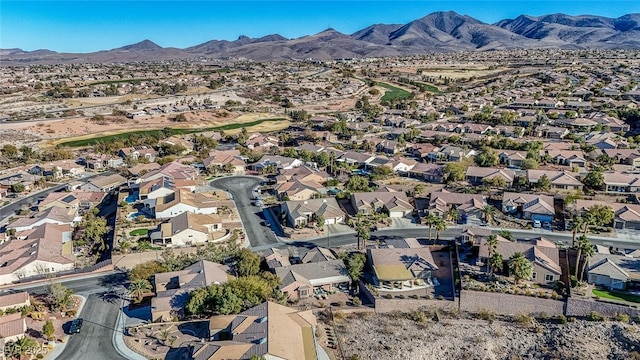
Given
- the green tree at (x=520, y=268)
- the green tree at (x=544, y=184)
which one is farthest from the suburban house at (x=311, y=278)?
the green tree at (x=544, y=184)

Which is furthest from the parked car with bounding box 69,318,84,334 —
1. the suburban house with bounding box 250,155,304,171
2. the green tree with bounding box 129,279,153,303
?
the suburban house with bounding box 250,155,304,171

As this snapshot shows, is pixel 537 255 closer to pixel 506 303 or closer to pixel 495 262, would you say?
pixel 495 262

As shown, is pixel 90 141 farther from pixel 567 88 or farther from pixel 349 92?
pixel 567 88

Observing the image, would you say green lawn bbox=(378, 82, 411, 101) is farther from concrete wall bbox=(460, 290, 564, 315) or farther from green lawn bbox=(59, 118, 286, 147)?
concrete wall bbox=(460, 290, 564, 315)

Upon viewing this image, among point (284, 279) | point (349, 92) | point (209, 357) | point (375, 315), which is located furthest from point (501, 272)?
point (349, 92)

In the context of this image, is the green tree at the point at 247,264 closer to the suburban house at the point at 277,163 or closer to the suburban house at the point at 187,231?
the suburban house at the point at 187,231
